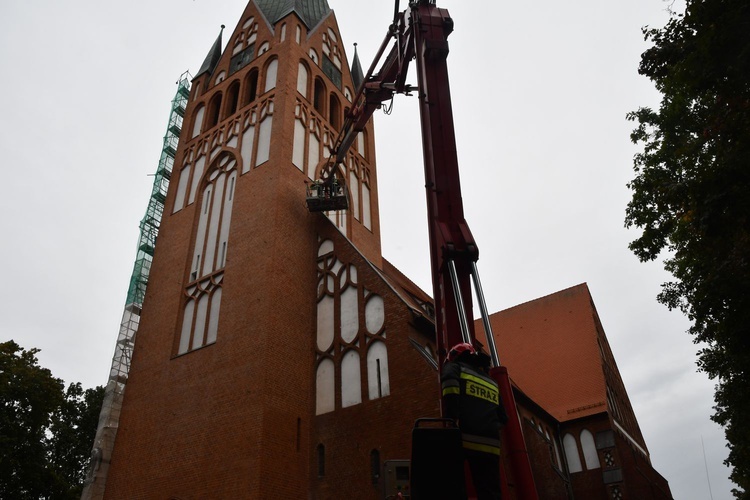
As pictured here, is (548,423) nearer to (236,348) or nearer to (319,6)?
(236,348)

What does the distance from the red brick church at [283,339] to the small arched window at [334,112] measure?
0.08 metres

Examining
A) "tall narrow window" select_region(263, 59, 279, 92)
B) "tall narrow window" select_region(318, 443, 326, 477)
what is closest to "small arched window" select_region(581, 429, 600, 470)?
"tall narrow window" select_region(318, 443, 326, 477)

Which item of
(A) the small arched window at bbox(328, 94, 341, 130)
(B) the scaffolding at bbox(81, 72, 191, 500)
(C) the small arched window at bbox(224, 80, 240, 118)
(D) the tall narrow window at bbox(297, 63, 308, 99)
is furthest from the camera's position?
(A) the small arched window at bbox(328, 94, 341, 130)

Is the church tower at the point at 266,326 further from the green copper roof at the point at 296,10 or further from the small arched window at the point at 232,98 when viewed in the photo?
the green copper roof at the point at 296,10

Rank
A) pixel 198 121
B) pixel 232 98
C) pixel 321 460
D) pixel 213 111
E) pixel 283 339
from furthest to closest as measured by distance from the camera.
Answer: pixel 198 121 → pixel 213 111 → pixel 232 98 → pixel 283 339 → pixel 321 460

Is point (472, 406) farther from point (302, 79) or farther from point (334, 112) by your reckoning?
point (334, 112)

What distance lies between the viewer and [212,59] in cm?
2278

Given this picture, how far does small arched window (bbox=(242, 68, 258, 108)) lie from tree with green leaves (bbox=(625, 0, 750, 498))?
12.8 metres

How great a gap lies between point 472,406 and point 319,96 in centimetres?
1781

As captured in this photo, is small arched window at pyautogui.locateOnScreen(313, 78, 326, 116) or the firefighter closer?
the firefighter

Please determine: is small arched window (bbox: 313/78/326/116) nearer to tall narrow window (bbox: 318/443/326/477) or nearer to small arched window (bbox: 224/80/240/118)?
small arched window (bbox: 224/80/240/118)

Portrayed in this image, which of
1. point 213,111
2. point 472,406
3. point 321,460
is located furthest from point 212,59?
point 472,406

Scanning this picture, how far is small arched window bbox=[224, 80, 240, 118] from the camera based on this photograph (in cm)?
1989

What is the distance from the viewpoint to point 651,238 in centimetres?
1228
